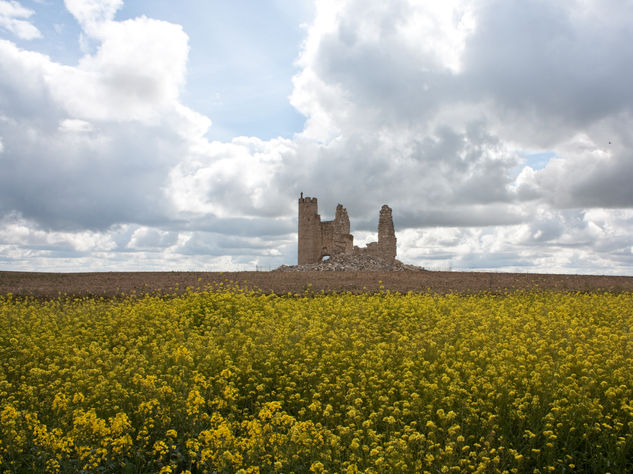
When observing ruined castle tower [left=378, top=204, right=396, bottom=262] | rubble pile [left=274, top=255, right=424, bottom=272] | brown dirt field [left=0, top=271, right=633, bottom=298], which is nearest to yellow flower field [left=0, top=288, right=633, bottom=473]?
brown dirt field [left=0, top=271, right=633, bottom=298]

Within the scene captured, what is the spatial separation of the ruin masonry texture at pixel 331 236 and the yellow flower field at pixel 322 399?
109 feet

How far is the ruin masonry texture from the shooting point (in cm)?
4469

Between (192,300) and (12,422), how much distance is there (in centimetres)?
777

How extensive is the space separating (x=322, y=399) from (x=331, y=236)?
1615 inches

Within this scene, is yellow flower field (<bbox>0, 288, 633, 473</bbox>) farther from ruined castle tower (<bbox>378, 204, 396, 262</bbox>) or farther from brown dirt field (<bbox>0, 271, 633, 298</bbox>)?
ruined castle tower (<bbox>378, 204, 396, 262</bbox>)

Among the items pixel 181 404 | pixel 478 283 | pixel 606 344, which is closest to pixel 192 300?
pixel 181 404

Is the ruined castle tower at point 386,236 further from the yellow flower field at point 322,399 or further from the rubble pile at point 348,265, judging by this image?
the yellow flower field at point 322,399

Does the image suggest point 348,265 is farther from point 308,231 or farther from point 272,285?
point 272,285

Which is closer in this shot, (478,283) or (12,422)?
(12,422)

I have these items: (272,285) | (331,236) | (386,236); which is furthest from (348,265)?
(272,285)

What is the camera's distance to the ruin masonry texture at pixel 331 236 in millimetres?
44688

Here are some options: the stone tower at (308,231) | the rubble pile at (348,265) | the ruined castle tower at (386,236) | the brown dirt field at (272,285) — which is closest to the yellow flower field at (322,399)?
the brown dirt field at (272,285)

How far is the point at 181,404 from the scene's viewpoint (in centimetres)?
628

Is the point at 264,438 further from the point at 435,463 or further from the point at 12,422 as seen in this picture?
the point at 12,422
